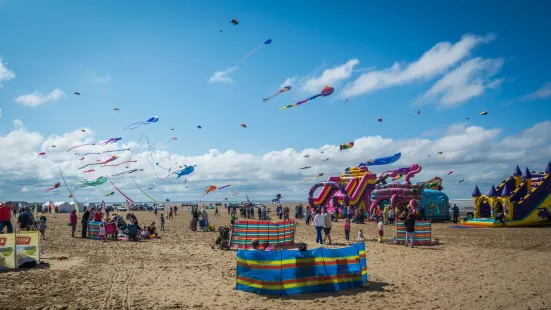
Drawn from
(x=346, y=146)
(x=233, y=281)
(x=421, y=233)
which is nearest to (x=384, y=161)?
(x=346, y=146)

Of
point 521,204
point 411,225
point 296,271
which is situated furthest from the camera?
point 521,204

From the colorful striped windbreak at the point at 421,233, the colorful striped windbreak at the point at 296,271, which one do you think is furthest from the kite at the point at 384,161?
the colorful striped windbreak at the point at 296,271

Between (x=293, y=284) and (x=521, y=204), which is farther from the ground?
(x=521, y=204)

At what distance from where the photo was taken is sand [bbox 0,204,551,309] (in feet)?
24.8

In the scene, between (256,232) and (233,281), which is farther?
(256,232)

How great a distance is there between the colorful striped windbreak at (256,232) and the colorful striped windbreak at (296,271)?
24.4 ft

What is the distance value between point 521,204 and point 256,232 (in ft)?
66.5

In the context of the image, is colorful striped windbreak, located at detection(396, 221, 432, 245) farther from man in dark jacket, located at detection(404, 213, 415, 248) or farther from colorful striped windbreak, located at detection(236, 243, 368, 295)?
colorful striped windbreak, located at detection(236, 243, 368, 295)

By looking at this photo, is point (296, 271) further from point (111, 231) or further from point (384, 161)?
point (384, 161)

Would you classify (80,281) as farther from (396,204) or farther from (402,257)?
(396,204)

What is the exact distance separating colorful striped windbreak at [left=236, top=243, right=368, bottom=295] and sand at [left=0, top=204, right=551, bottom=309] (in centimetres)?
23

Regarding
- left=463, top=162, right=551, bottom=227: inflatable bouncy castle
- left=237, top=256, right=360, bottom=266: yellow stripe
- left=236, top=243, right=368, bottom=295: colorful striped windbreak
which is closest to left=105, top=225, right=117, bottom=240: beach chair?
left=236, top=243, right=368, bottom=295: colorful striped windbreak

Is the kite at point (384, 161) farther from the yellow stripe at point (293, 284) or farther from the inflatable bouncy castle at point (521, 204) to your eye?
the yellow stripe at point (293, 284)

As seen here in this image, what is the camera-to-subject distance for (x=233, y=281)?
9.49 metres
